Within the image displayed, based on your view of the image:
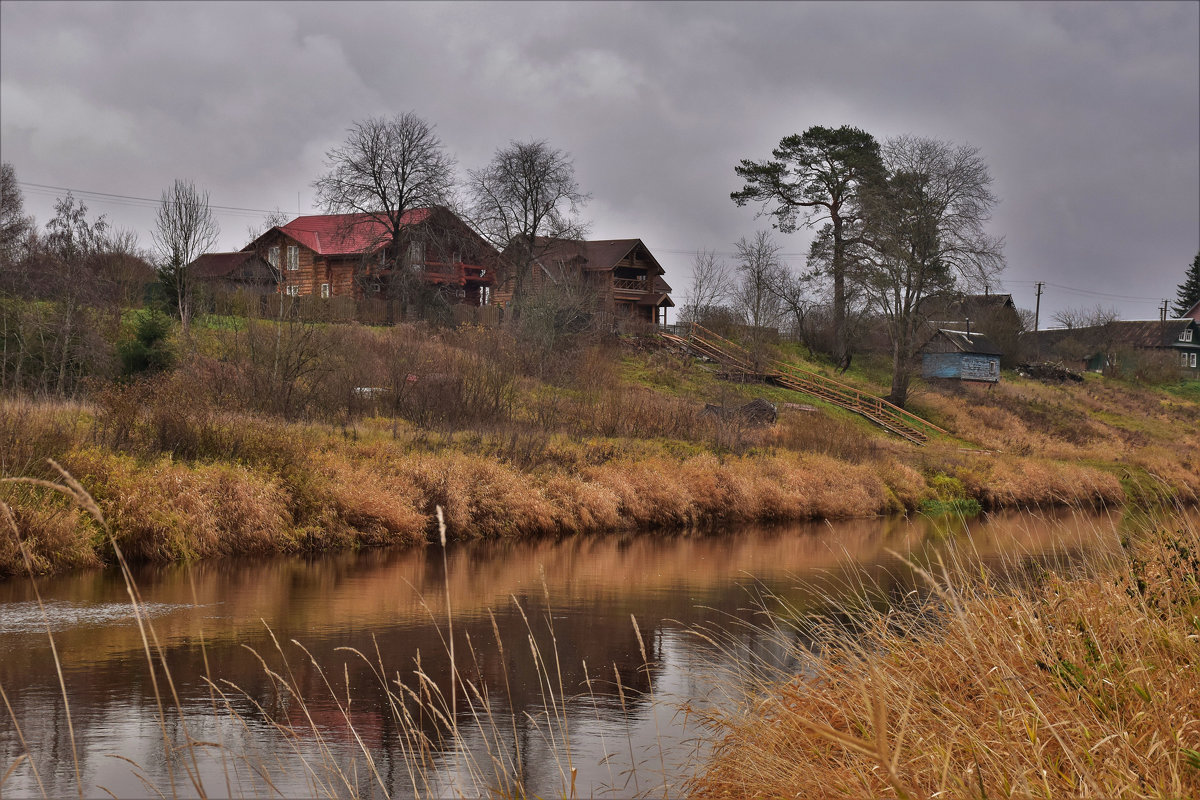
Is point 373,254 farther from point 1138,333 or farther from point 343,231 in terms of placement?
point 1138,333

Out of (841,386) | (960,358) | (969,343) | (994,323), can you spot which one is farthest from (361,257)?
(994,323)

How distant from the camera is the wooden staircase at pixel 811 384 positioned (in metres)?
45.7

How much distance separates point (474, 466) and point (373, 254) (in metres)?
31.0

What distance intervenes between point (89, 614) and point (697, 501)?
16.5 metres

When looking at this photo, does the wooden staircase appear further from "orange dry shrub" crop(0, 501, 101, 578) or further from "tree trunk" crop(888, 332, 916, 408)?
"orange dry shrub" crop(0, 501, 101, 578)

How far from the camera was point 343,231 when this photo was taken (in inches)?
2309

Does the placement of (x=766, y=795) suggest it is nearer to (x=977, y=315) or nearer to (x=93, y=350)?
(x=93, y=350)

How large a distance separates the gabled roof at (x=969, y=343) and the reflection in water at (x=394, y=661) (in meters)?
40.7

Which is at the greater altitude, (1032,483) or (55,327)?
(55,327)

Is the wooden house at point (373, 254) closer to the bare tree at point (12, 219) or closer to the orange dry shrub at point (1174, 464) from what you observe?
the bare tree at point (12, 219)

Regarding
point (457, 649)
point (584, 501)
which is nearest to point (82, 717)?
point (457, 649)

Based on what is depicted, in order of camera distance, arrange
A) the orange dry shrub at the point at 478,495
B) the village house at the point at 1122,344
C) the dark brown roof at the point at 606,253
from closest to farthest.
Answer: the orange dry shrub at the point at 478,495 → the dark brown roof at the point at 606,253 → the village house at the point at 1122,344

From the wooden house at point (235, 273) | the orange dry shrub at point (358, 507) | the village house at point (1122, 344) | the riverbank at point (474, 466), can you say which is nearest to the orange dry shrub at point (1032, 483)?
the riverbank at point (474, 466)

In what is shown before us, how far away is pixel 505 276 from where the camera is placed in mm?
57156
